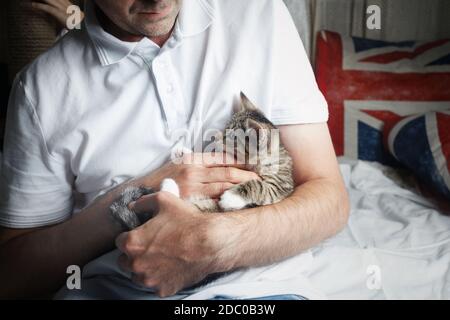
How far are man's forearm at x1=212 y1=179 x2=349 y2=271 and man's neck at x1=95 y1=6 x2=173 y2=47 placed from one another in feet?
0.82

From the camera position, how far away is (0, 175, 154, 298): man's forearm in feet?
1.81

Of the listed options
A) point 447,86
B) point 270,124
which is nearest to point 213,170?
point 270,124

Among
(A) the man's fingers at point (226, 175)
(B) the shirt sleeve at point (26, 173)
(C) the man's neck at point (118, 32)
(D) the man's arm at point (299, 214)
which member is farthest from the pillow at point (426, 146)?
(B) the shirt sleeve at point (26, 173)

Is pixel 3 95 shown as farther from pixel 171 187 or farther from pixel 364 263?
pixel 364 263

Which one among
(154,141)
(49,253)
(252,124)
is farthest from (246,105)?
(49,253)

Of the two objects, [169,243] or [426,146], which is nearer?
[169,243]

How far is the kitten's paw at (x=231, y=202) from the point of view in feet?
1.71

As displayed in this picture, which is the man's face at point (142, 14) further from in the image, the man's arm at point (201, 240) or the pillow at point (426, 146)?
the pillow at point (426, 146)

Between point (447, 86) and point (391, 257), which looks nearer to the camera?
point (391, 257)

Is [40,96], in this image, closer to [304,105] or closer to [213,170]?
[213,170]

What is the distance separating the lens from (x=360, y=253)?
60 centimetres

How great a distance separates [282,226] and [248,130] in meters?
0.13

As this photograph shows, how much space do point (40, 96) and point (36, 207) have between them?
0.15 meters

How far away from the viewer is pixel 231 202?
1.72ft
